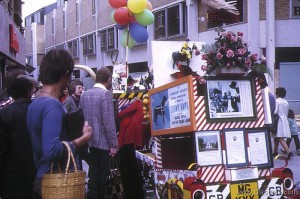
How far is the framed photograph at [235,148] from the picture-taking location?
5.84 metres

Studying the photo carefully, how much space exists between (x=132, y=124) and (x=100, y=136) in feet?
2.55

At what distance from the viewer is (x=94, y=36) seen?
3966 cm

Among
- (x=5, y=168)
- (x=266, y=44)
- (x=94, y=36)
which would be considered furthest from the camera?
(x=94, y=36)

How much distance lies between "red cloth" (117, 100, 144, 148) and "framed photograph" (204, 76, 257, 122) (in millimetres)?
1841

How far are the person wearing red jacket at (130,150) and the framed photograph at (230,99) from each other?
1841mm

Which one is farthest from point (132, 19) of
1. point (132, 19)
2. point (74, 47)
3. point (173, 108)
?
point (74, 47)

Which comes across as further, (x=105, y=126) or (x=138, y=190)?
(x=138, y=190)

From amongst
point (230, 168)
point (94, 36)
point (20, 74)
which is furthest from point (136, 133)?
point (94, 36)

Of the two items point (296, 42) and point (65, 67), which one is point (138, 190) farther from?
point (296, 42)

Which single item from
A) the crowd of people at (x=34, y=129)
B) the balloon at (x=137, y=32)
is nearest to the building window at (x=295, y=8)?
the balloon at (x=137, y=32)

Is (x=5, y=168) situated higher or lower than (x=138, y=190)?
higher

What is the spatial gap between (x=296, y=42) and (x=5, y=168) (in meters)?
20.5

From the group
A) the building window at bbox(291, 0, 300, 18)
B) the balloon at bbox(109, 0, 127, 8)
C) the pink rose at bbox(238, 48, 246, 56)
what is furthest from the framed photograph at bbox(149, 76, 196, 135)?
the building window at bbox(291, 0, 300, 18)

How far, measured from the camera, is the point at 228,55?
19.0ft
